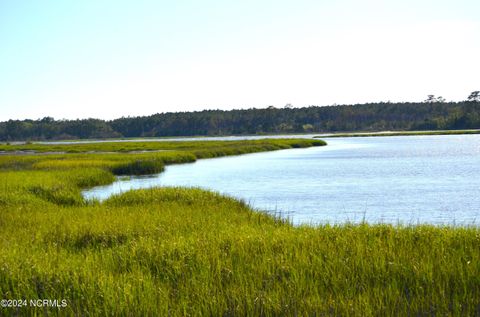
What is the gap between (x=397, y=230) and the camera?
49.5 feet

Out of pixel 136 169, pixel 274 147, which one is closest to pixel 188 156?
pixel 136 169

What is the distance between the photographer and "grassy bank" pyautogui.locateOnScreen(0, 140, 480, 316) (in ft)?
33.1

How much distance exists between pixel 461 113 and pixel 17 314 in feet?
645

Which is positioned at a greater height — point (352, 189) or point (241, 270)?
point (241, 270)

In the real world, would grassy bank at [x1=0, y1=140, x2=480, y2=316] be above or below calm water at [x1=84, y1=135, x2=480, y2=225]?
above

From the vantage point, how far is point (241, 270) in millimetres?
11984

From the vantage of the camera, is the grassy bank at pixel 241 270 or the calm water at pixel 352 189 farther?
the calm water at pixel 352 189

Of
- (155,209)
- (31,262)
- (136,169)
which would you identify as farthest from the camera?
(136,169)

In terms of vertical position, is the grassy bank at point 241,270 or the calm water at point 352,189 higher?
the grassy bank at point 241,270

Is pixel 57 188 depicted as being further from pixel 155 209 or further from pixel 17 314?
pixel 17 314

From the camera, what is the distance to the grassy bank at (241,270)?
10.1 m

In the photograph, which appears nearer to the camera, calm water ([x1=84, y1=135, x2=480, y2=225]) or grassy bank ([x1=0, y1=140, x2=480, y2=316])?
grassy bank ([x1=0, y1=140, x2=480, y2=316])

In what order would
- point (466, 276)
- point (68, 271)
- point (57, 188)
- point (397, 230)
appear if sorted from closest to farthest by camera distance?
point (466, 276) → point (68, 271) → point (397, 230) → point (57, 188)

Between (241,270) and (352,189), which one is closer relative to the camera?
(241,270)
